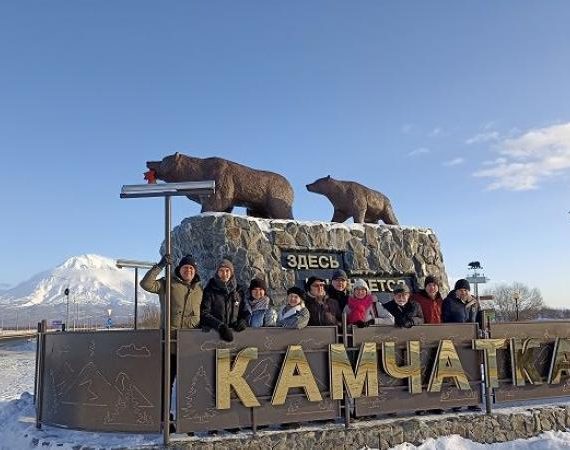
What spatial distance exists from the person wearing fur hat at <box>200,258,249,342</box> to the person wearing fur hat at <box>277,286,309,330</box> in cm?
41

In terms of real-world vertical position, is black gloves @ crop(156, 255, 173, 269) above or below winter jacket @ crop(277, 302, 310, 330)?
above

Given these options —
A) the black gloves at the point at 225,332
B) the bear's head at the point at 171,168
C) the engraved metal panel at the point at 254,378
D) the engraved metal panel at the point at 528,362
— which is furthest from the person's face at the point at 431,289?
the bear's head at the point at 171,168

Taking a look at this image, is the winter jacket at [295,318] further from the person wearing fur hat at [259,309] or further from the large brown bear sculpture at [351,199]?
the large brown bear sculpture at [351,199]

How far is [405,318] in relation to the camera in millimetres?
6027

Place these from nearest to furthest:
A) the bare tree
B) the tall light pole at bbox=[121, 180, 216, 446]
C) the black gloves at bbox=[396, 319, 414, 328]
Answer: the tall light pole at bbox=[121, 180, 216, 446], the black gloves at bbox=[396, 319, 414, 328], the bare tree

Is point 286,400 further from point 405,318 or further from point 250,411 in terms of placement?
point 405,318

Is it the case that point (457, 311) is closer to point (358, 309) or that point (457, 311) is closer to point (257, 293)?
point (358, 309)

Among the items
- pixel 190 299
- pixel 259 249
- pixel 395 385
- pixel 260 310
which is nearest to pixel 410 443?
pixel 395 385

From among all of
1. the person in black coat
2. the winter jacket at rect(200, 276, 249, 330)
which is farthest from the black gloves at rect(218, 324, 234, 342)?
the person in black coat

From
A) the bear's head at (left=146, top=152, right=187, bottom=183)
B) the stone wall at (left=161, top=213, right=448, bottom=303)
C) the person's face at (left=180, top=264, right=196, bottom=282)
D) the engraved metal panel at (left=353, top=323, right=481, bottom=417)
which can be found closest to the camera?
the person's face at (left=180, top=264, right=196, bottom=282)

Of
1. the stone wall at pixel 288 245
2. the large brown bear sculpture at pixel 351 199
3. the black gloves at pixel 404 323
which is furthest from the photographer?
the large brown bear sculpture at pixel 351 199

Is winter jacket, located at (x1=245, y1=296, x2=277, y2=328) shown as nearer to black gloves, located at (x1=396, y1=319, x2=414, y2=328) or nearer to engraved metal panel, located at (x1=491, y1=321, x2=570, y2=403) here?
black gloves, located at (x1=396, y1=319, x2=414, y2=328)

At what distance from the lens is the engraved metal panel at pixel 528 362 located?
651cm

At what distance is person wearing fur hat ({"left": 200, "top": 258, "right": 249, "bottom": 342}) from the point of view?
204 inches
